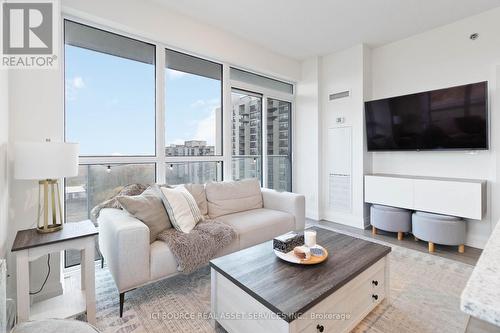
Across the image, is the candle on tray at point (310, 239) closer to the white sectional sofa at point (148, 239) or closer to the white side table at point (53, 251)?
the white sectional sofa at point (148, 239)

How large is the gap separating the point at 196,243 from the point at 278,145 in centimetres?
267

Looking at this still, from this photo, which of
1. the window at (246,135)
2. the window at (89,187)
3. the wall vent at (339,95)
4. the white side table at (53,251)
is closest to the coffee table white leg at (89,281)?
the white side table at (53,251)

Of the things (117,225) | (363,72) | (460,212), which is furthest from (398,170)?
(117,225)

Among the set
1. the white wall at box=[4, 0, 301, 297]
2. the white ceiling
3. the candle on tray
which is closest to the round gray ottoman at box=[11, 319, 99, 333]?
the white wall at box=[4, 0, 301, 297]

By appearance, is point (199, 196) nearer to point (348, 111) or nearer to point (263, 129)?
point (263, 129)

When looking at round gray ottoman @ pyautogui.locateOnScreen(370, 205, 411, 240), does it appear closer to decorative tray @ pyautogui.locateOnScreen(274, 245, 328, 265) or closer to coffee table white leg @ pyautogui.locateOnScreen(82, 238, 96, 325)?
decorative tray @ pyautogui.locateOnScreen(274, 245, 328, 265)

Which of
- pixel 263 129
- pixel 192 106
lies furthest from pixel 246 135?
pixel 192 106

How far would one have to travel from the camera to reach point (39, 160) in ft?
5.01

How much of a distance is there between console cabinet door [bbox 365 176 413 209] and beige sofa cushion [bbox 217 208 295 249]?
142 centimetres

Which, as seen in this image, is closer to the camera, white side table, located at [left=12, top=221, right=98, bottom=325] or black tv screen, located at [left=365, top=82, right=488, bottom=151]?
white side table, located at [left=12, top=221, right=98, bottom=325]

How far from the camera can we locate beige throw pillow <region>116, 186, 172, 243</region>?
1.97 m

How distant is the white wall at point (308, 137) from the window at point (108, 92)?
2544 millimetres

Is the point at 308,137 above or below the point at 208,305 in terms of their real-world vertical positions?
above

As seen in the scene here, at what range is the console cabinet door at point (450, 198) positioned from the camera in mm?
2637
